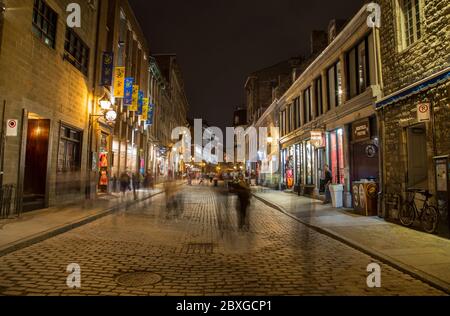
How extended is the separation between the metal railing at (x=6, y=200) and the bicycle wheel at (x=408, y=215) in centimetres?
1321

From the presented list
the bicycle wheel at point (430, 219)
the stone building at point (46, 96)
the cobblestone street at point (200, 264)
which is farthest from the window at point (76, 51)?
the bicycle wheel at point (430, 219)

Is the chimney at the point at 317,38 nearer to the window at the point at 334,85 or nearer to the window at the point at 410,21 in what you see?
the window at the point at 334,85

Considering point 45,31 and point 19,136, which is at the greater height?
point 45,31

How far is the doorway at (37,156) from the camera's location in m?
14.5

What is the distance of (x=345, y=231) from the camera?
973 cm

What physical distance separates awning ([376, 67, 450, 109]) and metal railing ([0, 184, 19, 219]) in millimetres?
13629

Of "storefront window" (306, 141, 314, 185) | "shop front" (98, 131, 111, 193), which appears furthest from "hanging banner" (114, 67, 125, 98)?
"storefront window" (306, 141, 314, 185)

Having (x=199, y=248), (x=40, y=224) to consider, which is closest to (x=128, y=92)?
(x=40, y=224)

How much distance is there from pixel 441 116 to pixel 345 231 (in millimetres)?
4254

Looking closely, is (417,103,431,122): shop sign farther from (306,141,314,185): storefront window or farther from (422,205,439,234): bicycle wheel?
(306,141,314,185): storefront window

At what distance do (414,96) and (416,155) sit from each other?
2.09 meters

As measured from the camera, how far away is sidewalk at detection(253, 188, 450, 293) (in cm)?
588
